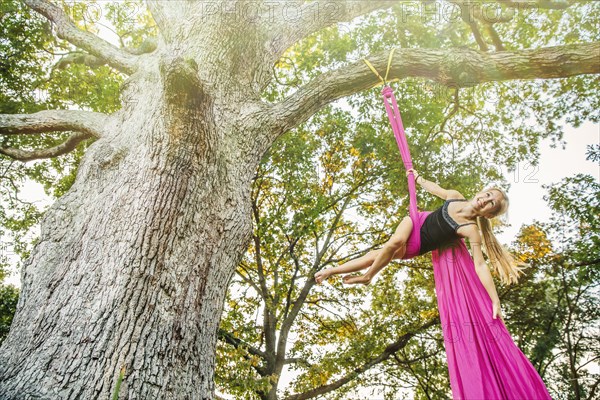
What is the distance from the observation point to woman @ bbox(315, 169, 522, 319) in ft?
8.96

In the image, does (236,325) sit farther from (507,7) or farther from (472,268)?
(507,7)

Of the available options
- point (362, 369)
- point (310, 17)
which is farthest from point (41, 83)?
point (362, 369)

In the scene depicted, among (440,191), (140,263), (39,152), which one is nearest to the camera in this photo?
(140,263)

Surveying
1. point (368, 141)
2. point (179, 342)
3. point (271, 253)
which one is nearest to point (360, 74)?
point (179, 342)

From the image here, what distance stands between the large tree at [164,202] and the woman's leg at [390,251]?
3.64ft

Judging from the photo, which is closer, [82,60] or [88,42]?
[88,42]

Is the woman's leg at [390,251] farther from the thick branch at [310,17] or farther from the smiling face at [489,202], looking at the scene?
the thick branch at [310,17]

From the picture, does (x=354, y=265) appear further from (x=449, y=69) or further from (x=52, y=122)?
(x=52, y=122)

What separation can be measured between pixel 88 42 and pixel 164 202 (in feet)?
10.6

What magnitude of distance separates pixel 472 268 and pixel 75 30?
17.8 ft

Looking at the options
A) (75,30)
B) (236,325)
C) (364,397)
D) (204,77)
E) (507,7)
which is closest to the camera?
(204,77)

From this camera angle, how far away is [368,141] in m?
7.76

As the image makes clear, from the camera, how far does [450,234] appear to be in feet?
8.93

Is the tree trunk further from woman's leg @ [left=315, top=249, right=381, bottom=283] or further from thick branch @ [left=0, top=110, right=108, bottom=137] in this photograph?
woman's leg @ [left=315, top=249, right=381, bottom=283]
